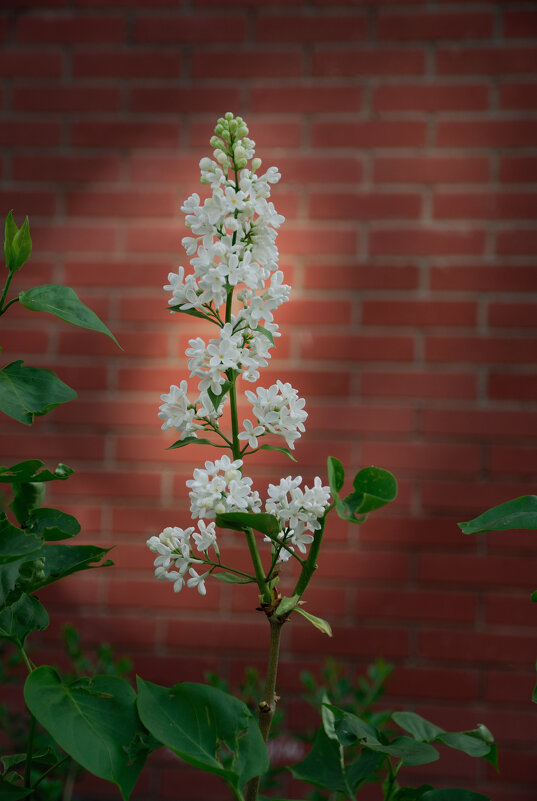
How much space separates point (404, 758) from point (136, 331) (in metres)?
1.11

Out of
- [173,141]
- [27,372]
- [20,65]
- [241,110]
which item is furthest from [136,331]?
[27,372]

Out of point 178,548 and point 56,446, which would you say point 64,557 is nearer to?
point 178,548

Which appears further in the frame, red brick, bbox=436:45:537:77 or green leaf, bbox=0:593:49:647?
red brick, bbox=436:45:537:77

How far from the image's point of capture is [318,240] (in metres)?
1.50

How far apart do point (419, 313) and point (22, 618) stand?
1.07 metres

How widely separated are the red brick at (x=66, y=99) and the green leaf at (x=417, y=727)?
53.2 inches

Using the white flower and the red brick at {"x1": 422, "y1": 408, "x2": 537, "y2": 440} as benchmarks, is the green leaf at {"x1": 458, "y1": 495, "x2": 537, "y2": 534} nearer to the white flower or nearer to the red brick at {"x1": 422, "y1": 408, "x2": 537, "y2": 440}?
the white flower

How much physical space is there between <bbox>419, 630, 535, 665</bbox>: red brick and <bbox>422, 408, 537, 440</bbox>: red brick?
40cm

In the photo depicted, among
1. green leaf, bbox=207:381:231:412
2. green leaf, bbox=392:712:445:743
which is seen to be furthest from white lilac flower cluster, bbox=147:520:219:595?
green leaf, bbox=392:712:445:743

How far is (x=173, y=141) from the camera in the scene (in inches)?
60.4

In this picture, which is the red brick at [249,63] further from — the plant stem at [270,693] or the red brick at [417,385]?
the plant stem at [270,693]

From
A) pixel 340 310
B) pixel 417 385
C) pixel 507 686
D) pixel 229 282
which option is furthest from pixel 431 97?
pixel 507 686

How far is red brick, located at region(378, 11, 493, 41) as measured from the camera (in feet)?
4.84

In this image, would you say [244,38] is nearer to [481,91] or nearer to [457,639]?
[481,91]
